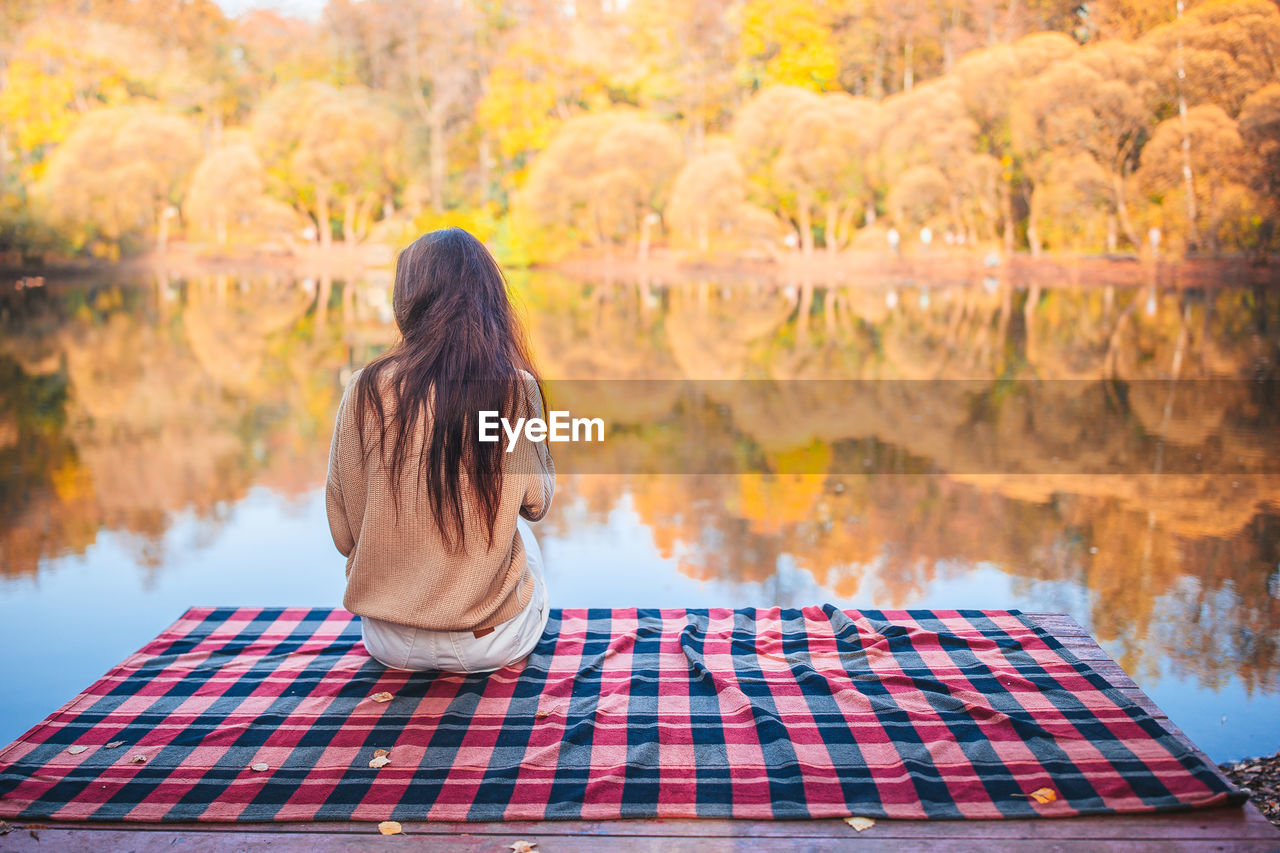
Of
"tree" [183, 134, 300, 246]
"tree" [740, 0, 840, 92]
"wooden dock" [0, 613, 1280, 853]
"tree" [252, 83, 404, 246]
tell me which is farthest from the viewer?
"tree" [252, 83, 404, 246]

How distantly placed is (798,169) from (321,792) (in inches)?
800

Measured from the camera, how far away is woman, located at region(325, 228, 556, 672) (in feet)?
6.48

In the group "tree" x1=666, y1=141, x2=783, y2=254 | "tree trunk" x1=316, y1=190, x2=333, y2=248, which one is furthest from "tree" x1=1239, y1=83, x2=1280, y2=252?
"tree trunk" x1=316, y1=190, x2=333, y2=248

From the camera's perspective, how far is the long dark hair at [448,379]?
197 centimetres

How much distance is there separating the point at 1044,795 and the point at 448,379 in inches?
53.7

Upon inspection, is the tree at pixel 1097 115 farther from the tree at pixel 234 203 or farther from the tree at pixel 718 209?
the tree at pixel 234 203

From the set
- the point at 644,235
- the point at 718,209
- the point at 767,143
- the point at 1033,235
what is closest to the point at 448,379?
the point at 1033,235

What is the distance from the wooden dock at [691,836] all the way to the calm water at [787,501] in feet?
2.17

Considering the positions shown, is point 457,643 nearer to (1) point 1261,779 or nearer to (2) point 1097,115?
(1) point 1261,779

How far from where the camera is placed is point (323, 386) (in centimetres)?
749

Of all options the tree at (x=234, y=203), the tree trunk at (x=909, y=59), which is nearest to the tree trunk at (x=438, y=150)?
the tree at (x=234, y=203)

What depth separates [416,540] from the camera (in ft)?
6.63

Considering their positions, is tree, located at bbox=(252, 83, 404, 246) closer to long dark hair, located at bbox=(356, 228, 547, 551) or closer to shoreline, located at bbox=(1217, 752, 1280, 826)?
long dark hair, located at bbox=(356, 228, 547, 551)

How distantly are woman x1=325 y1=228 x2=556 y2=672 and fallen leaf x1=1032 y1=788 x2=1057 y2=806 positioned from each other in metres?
1.10
